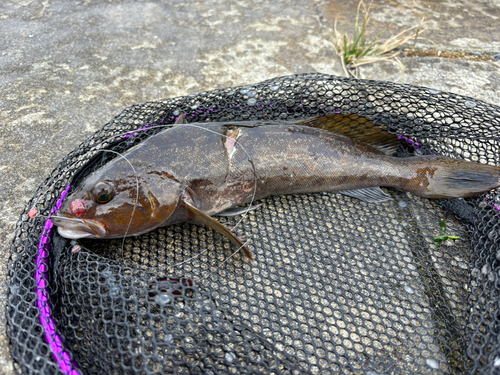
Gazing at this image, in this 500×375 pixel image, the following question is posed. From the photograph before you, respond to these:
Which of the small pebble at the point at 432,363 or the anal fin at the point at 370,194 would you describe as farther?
the anal fin at the point at 370,194

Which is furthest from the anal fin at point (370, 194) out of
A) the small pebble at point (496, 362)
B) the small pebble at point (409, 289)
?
the small pebble at point (496, 362)

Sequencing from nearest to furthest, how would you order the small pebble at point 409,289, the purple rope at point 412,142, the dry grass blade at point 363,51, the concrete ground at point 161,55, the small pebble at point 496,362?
the small pebble at point 496,362 < the small pebble at point 409,289 < the purple rope at point 412,142 < the concrete ground at point 161,55 < the dry grass blade at point 363,51

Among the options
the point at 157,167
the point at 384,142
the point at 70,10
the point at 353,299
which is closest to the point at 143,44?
the point at 70,10

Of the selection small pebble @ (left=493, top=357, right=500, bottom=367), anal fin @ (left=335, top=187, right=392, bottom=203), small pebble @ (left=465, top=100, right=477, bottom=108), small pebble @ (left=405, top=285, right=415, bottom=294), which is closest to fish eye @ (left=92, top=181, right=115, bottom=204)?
anal fin @ (left=335, top=187, right=392, bottom=203)

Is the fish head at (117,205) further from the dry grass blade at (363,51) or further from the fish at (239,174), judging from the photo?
the dry grass blade at (363,51)

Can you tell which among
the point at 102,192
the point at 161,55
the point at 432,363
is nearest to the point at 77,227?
the point at 102,192

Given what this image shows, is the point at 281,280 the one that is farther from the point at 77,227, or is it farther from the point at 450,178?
the point at 450,178
